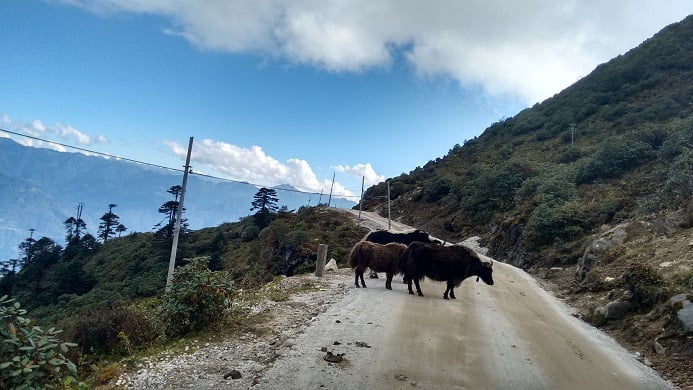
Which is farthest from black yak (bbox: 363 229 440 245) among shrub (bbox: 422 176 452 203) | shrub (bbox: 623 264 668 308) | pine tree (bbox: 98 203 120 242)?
pine tree (bbox: 98 203 120 242)

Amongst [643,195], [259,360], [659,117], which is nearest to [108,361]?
[259,360]

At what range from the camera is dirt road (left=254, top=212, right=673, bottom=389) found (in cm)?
598

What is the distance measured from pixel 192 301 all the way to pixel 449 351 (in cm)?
452

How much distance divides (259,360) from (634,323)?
8.14 meters

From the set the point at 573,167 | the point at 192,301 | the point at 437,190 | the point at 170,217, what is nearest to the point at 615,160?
the point at 573,167

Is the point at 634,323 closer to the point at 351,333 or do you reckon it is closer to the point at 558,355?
the point at 558,355

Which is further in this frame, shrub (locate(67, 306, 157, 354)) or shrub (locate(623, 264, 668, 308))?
shrub (locate(623, 264, 668, 308))

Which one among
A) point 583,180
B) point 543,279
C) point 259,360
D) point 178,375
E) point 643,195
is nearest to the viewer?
point 178,375

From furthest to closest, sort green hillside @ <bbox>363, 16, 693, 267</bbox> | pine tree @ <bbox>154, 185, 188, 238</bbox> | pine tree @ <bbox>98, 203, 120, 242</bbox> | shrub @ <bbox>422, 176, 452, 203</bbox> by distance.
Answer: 1. pine tree @ <bbox>98, 203, 120, 242</bbox>
2. pine tree @ <bbox>154, 185, 188, 238</bbox>
3. shrub @ <bbox>422, 176, 452, 203</bbox>
4. green hillside @ <bbox>363, 16, 693, 267</bbox>

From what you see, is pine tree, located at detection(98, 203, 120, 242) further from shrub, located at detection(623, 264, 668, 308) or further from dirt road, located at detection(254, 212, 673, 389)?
shrub, located at detection(623, 264, 668, 308)

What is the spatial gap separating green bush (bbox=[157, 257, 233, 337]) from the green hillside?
1606 cm

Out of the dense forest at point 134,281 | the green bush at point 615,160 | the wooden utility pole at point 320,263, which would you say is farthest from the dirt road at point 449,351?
the green bush at point 615,160

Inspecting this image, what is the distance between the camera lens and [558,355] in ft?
24.7

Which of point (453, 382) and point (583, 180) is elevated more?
point (583, 180)
